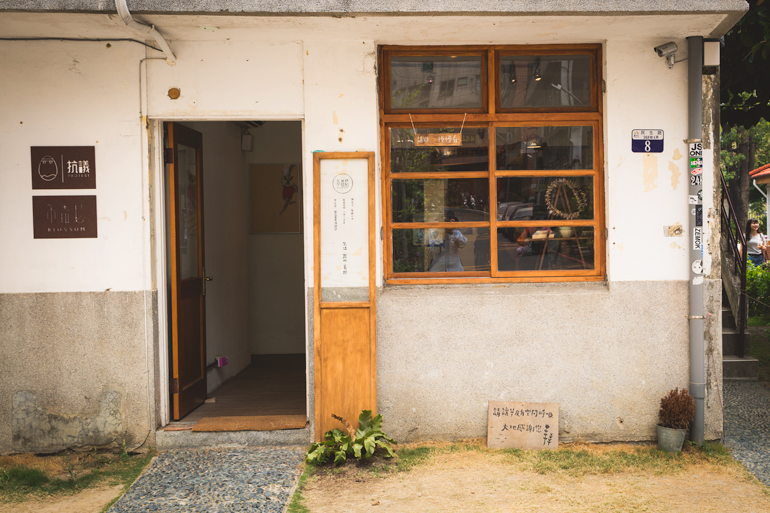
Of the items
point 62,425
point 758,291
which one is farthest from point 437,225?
point 758,291

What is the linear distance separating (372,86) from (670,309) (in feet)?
9.94

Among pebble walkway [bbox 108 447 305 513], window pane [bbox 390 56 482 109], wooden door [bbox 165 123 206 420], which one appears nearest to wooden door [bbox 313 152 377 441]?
pebble walkway [bbox 108 447 305 513]

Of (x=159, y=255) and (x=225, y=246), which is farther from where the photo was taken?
(x=225, y=246)

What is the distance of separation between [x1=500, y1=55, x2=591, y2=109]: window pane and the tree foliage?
1.82 m

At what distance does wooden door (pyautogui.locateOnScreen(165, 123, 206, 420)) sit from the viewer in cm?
482

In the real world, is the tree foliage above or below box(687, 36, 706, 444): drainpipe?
above

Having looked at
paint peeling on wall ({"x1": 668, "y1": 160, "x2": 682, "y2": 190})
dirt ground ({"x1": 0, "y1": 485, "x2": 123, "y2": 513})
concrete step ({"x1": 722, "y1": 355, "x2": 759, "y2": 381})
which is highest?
paint peeling on wall ({"x1": 668, "y1": 160, "x2": 682, "y2": 190})

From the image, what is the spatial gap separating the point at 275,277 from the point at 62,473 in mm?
3967

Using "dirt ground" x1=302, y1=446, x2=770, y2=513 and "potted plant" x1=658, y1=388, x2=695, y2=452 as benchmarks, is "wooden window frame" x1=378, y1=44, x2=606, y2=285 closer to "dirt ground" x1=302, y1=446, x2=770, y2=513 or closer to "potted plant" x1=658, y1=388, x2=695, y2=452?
"potted plant" x1=658, y1=388, x2=695, y2=452

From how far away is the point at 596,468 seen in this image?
4.09 m

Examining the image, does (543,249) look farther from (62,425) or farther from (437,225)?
(62,425)

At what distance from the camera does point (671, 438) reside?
14.1 ft

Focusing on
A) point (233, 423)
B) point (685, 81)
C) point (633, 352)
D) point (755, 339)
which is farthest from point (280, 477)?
point (755, 339)

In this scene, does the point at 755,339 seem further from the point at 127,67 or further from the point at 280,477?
the point at 127,67
